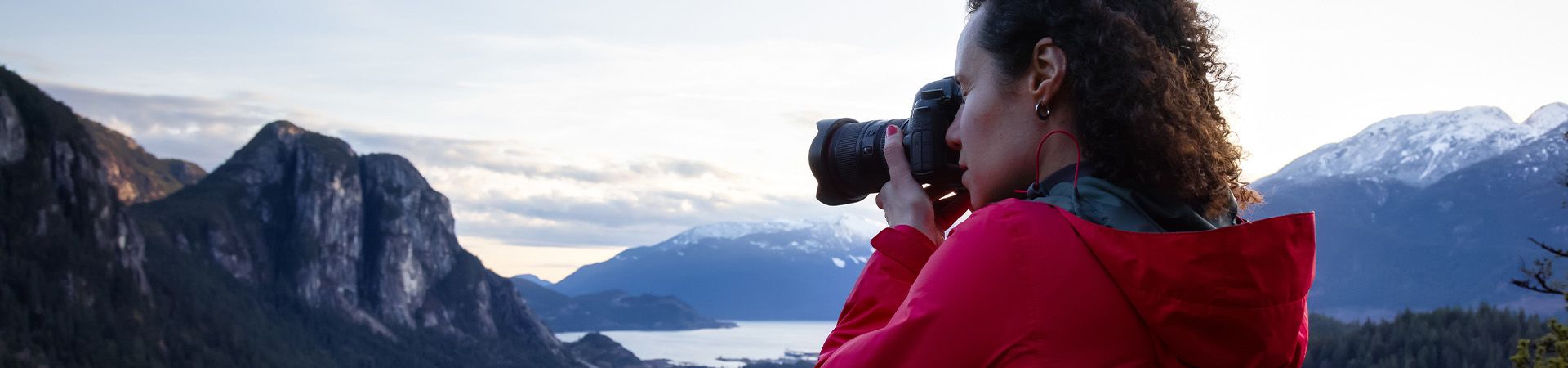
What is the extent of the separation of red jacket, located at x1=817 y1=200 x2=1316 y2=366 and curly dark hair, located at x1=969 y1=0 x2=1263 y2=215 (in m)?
0.13

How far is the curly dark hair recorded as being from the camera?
3.69 ft

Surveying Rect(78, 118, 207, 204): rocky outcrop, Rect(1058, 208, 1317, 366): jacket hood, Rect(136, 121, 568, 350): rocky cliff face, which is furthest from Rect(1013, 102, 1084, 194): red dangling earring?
Rect(78, 118, 207, 204): rocky outcrop

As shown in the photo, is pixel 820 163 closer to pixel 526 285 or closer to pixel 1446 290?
pixel 1446 290

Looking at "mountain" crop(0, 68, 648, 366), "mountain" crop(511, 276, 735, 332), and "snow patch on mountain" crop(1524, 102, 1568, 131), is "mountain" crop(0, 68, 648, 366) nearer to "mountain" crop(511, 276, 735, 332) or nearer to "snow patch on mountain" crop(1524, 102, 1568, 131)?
"mountain" crop(511, 276, 735, 332)

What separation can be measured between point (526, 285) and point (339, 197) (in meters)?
69.5

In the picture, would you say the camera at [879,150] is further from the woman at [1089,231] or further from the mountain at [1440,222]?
the mountain at [1440,222]

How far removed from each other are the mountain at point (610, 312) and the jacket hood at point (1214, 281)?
181 meters

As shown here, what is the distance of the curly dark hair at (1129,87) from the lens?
44.3 inches

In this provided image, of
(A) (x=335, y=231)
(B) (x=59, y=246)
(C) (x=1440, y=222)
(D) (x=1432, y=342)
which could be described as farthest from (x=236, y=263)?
(C) (x=1440, y=222)

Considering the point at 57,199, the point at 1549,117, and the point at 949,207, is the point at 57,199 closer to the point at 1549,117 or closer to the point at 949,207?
the point at 949,207

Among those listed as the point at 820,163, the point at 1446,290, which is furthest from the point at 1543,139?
the point at 820,163

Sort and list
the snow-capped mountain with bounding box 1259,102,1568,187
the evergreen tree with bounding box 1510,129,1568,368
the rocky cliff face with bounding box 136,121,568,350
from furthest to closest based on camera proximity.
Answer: the snow-capped mountain with bounding box 1259,102,1568,187 < the rocky cliff face with bounding box 136,121,568,350 < the evergreen tree with bounding box 1510,129,1568,368

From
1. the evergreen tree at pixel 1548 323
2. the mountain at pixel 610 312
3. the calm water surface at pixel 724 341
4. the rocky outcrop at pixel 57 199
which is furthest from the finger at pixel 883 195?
the mountain at pixel 610 312

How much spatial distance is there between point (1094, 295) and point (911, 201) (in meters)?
0.43
